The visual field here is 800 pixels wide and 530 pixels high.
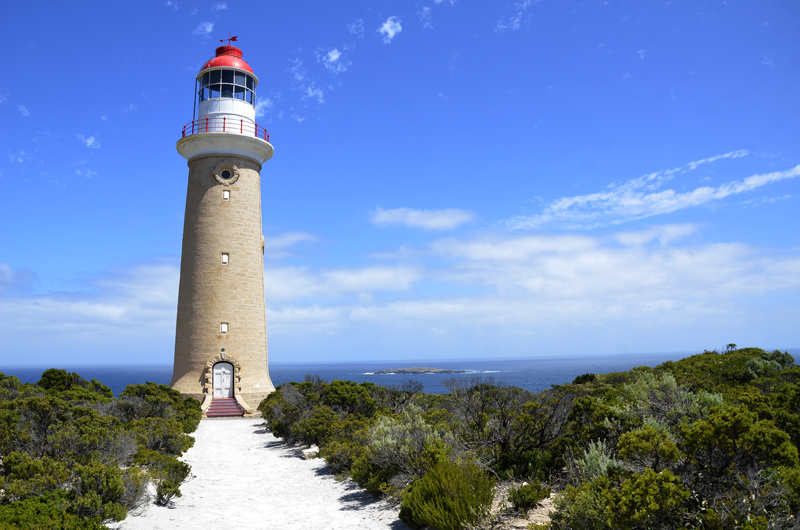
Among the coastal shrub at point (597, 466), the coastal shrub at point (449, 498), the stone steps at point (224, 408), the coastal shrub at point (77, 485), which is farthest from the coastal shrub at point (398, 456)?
the stone steps at point (224, 408)

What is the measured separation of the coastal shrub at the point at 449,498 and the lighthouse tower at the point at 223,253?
17218 millimetres

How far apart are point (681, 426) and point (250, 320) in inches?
810

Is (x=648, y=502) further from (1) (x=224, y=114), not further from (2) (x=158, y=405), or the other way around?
(1) (x=224, y=114)

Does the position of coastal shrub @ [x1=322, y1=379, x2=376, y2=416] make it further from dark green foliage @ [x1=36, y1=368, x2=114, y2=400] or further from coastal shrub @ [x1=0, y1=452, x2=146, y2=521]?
coastal shrub @ [x1=0, y1=452, x2=146, y2=521]

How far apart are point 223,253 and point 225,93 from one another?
7714 millimetres

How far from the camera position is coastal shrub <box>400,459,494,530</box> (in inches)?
260

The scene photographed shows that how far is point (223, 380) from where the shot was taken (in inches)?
908

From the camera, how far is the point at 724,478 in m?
5.55

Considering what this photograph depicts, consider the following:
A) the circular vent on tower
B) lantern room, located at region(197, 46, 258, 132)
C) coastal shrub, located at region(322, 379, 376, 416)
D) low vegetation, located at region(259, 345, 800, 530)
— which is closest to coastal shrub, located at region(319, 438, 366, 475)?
low vegetation, located at region(259, 345, 800, 530)

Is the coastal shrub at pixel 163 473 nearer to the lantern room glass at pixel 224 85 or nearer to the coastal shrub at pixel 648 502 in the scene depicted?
the coastal shrub at pixel 648 502

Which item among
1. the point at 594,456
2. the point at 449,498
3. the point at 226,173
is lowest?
the point at 449,498

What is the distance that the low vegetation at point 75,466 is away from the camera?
637cm

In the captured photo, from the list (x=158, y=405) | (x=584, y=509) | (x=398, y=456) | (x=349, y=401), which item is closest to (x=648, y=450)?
(x=584, y=509)

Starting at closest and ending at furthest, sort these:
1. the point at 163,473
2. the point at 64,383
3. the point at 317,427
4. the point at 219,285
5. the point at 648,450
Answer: the point at 648,450, the point at 163,473, the point at 317,427, the point at 64,383, the point at 219,285
